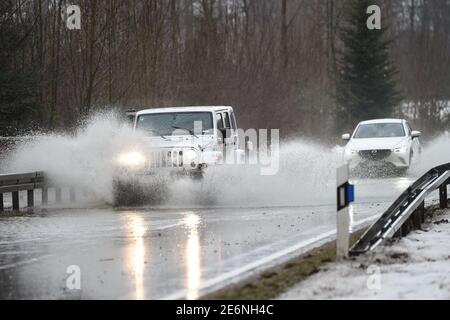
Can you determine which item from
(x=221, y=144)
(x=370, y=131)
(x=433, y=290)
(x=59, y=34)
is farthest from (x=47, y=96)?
(x=433, y=290)

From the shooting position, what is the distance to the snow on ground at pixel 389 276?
800cm

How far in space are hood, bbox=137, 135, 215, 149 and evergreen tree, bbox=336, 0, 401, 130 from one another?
126 feet

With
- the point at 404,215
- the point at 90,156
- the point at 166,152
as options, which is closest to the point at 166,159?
the point at 166,152

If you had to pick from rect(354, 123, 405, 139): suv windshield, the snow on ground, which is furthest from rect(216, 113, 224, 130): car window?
the snow on ground

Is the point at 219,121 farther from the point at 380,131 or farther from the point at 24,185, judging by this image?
the point at 380,131

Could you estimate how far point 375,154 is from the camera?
26375 mm

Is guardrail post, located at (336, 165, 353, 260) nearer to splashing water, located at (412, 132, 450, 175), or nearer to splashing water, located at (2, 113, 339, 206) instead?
splashing water, located at (2, 113, 339, 206)

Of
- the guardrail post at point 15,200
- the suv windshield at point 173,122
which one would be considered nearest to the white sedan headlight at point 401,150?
the suv windshield at point 173,122

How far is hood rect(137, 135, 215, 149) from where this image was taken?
18.6 meters

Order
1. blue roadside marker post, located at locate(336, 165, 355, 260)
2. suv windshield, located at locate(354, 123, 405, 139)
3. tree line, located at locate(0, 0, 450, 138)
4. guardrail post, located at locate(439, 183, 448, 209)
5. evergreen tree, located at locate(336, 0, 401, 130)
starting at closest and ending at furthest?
blue roadside marker post, located at locate(336, 165, 355, 260) < guardrail post, located at locate(439, 183, 448, 209) < suv windshield, located at locate(354, 123, 405, 139) < tree line, located at locate(0, 0, 450, 138) < evergreen tree, located at locate(336, 0, 401, 130)

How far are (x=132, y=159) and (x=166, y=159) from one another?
74 cm

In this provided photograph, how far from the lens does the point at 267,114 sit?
41406 millimetres

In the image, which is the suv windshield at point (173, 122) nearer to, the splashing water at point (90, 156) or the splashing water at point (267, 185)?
the splashing water at point (90, 156)

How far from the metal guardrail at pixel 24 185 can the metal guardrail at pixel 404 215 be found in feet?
28.2
